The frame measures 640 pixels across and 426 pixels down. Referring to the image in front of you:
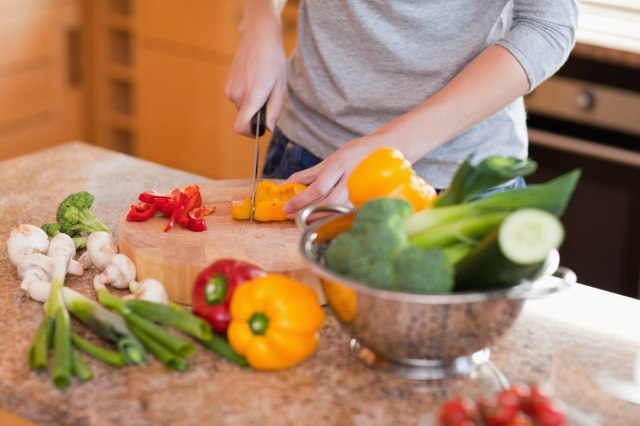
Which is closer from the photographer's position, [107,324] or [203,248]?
[107,324]

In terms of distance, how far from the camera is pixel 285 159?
1933 millimetres

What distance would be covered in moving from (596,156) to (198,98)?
166 centimetres

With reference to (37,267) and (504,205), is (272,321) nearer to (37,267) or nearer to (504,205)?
(504,205)

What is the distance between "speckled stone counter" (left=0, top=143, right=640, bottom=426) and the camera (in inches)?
45.1

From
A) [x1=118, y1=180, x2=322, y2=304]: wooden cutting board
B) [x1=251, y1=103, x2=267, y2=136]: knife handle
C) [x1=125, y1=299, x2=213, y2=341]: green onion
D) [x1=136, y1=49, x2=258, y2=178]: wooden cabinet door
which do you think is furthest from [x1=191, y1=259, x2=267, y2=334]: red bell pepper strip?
[x1=136, y1=49, x2=258, y2=178]: wooden cabinet door

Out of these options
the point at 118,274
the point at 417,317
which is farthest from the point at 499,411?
the point at 118,274

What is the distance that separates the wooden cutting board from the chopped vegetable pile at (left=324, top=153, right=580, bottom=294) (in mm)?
251

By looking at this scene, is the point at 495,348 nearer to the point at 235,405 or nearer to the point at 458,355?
the point at 458,355

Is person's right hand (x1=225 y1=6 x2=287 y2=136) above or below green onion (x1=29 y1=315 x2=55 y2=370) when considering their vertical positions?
above

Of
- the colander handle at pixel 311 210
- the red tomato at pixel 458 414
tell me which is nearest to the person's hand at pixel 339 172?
the colander handle at pixel 311 210

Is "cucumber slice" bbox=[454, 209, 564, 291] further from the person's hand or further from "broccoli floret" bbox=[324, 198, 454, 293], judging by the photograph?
the person's hand

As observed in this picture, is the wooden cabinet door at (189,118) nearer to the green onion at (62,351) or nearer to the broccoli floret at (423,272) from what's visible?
the green onion at (62,351)

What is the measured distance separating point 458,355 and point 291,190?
19.5 inches

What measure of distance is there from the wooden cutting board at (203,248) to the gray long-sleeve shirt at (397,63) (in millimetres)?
309
